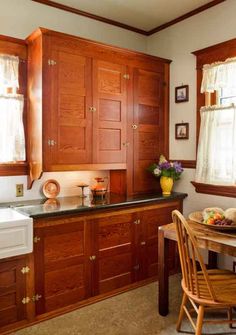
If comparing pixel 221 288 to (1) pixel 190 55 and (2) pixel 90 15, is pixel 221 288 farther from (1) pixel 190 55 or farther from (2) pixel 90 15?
(2) pixel 90 15

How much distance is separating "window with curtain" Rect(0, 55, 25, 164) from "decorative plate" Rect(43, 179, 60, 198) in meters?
0.35

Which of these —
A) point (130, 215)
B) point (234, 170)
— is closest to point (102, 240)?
point (130, 215)

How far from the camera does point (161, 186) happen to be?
3.22m

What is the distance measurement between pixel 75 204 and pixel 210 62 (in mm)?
1924

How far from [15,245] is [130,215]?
43.8 inches

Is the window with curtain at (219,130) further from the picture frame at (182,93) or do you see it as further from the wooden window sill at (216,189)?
the picture frame at (182,93)

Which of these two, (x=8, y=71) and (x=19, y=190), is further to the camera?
(x=19, y=190)

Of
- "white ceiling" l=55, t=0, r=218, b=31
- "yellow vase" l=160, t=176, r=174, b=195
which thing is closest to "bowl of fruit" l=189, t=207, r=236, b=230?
"yellow vase" l=160, t=176, r=174, b=195

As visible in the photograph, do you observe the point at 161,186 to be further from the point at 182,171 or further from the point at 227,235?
the point at 227,235

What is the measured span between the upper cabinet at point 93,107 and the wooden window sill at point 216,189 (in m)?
0.53

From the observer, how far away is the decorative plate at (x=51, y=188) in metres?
2.89

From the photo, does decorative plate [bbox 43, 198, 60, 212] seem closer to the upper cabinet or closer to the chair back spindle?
the upper cabinet

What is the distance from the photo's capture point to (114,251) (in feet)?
8.94

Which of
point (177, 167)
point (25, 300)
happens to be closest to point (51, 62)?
point (177, 167)
